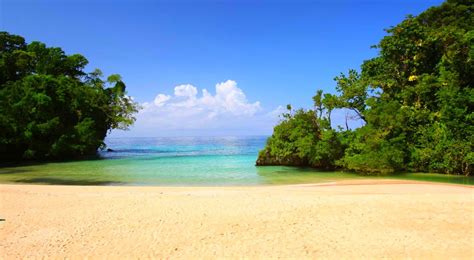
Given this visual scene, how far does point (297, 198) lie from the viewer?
1146 cm

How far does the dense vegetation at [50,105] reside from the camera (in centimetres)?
3238

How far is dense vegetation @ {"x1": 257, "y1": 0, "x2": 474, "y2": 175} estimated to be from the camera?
2122 centimetres

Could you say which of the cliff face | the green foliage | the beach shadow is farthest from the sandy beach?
the cliff face

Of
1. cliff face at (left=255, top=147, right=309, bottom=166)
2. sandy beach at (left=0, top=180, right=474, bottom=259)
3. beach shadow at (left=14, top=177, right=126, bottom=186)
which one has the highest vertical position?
cliff face at (left=255, top=147, right=309, bottom=166)

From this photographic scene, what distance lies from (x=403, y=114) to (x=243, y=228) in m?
18.7

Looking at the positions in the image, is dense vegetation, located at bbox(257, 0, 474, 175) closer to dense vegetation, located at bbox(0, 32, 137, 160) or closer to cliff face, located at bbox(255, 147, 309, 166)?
cliff face, located at bbox(255, 147, 309, 166)

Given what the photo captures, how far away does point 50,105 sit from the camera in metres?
34.4

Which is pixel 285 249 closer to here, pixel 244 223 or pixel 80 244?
pixel 244 223

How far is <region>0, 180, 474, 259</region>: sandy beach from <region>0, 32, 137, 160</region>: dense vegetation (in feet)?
80.7

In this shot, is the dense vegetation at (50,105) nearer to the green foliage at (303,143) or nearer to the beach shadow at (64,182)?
the beach shadow at (64,182)

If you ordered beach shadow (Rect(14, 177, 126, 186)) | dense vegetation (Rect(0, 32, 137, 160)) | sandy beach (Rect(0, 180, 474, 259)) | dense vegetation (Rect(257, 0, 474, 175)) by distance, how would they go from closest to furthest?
1. sandy beach (Rect(0, 180, 474, 259))
2. beach shadow (Rect(14, 177, 126, 186))
3. dense vegetation (Rect(257, 0, 474, 175))
4. dense vegetation (Rect(0, 32, 137, 160))

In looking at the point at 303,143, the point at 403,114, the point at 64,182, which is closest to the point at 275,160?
the point at 303,143

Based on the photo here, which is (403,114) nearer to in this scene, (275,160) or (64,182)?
(275,160)

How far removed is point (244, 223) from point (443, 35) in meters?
22.6
